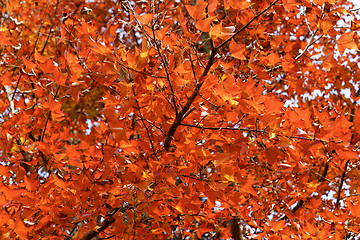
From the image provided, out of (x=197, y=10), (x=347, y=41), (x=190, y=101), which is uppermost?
(x=347, y=41)

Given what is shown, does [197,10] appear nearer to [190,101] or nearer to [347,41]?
[190,101]

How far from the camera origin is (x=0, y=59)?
4969 mm

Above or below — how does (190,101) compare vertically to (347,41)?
below

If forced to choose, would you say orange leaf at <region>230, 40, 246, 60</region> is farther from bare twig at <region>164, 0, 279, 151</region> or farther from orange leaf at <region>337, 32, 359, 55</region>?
orange leaf at <region>337, 32, 359, 55</region>

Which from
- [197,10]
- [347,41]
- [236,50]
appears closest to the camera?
[197,10]

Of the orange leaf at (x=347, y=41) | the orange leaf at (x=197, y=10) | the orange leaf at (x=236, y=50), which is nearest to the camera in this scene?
the orange leaf at (x=197, y=10)

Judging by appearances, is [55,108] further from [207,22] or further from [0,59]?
[0,59]

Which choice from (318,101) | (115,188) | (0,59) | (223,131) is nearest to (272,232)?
(223,131)

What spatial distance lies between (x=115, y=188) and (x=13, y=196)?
84 cm

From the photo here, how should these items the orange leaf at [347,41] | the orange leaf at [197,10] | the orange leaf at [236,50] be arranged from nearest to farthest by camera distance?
the orange leaf at [197,10], the orange leaf at [236,50], the orange leaf at [347,41]

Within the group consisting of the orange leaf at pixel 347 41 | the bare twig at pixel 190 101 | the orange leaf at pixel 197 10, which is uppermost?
the orange leaf at pixel 347 41

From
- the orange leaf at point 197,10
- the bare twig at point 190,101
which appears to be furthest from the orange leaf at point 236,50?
the orange leaf at point 197,10

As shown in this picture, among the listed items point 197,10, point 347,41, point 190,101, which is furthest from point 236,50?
point 347,41

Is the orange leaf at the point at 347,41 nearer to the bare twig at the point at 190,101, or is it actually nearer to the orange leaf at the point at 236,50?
the bare twig at the point at 190,101
